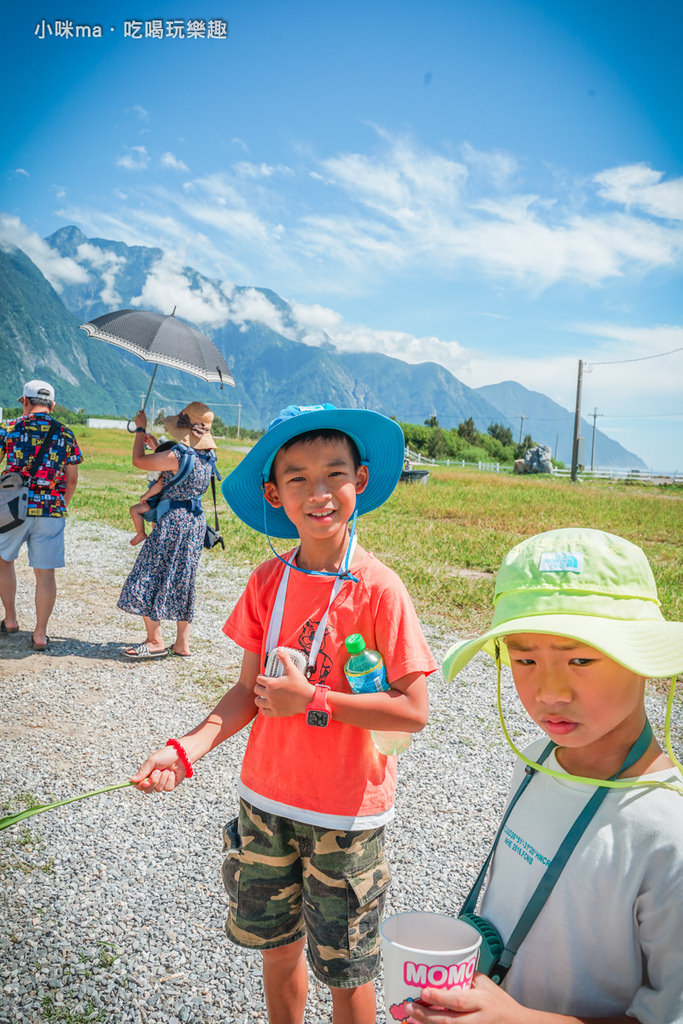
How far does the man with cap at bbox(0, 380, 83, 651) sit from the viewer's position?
221 inches

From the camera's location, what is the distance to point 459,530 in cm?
1376

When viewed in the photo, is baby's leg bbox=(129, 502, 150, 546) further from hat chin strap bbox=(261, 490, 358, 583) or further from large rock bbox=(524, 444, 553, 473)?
large rock bbox=(524, 444, 553, 473)

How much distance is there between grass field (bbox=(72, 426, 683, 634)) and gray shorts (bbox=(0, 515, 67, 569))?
376 centimetres

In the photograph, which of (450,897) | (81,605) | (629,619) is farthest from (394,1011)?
(81,605)

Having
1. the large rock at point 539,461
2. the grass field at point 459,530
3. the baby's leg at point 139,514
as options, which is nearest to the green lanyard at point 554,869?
the baby's leg at point 139,514

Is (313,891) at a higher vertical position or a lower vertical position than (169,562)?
lower

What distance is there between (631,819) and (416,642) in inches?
27.2

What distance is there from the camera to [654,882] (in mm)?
1024

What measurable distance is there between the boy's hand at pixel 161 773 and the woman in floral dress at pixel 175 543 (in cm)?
382

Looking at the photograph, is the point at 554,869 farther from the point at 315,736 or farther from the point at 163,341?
the point at 163,341

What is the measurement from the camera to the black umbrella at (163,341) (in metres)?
5.79

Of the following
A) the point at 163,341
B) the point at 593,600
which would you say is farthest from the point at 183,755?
the point at 163,341

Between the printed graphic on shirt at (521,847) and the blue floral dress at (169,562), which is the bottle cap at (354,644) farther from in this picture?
the blue floral dress at (169,562)

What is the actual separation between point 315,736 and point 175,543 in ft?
12.9
